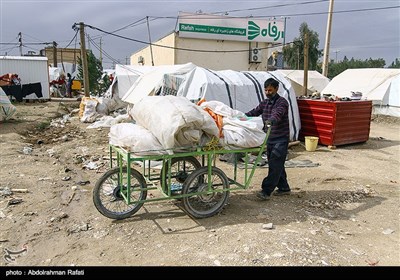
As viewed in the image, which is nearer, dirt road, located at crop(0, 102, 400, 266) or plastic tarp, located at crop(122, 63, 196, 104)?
dirt road, located at crop(0, 102, 400, 266)

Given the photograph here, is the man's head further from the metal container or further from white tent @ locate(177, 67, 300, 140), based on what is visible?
the metal container

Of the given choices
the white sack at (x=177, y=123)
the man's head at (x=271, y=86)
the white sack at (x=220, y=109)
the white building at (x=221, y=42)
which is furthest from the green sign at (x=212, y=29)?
the white sack at (x=177, y=123)

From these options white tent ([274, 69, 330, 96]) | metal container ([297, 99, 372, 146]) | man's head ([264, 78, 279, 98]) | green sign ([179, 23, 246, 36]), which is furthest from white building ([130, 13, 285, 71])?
man's head ([264, 78, 279, 98])

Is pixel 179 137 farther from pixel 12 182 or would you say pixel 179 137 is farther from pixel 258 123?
pixel 12 182

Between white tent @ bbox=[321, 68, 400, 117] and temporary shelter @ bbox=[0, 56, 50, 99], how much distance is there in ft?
58.6

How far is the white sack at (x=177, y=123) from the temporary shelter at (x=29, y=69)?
63.7 feet

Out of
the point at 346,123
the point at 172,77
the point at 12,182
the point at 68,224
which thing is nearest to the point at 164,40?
the point at 172,77

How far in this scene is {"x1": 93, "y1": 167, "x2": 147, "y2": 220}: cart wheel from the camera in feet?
13.9

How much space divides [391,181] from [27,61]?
21.8 meters

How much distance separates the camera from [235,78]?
30.8 ft

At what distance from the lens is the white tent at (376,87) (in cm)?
1631

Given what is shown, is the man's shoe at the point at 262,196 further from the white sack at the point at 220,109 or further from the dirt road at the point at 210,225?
the white sack at the point at 220,109

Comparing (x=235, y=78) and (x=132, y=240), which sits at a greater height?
(x=235, y=78)

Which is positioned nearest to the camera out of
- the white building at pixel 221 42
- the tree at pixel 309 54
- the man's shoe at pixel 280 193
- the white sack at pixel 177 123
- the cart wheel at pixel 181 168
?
the white sack at pixel 177 123
